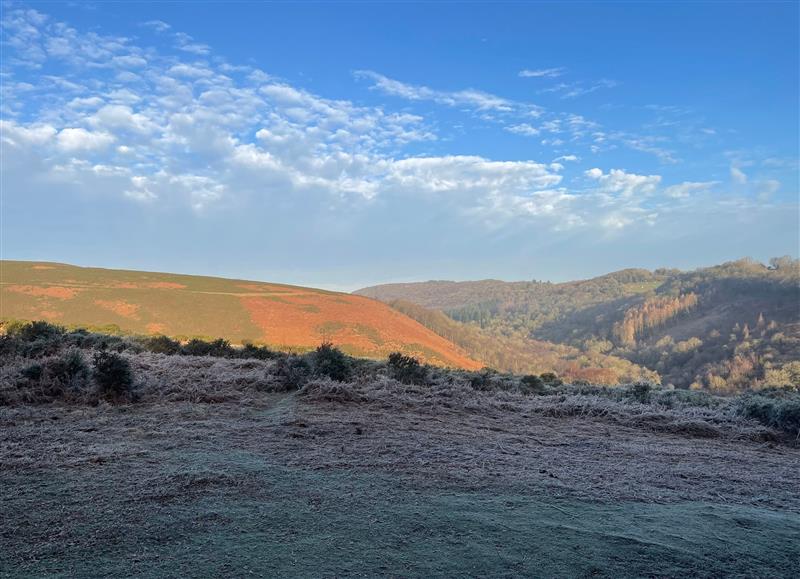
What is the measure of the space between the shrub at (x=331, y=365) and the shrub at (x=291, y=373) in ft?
0.89

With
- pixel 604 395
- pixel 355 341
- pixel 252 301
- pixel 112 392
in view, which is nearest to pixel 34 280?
pixel 252 301

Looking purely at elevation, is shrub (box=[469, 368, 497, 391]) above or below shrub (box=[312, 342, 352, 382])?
below

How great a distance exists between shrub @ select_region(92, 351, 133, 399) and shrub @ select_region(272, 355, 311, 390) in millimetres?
2788

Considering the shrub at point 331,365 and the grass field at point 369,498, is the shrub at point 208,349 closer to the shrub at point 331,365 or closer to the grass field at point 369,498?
the shrub at point 331,365

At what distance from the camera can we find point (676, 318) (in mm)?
84375

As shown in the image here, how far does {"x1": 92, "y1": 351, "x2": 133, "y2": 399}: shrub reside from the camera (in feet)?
28.3

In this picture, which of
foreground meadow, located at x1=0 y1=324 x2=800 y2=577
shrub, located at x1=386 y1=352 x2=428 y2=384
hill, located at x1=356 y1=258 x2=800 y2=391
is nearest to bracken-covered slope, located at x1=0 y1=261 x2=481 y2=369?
hill, located at x1=356 y1=258 x2=800 y2=391

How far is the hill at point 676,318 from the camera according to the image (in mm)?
45344

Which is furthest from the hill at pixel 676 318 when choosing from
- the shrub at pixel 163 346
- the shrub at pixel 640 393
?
A: the shrub at pixel 163 346

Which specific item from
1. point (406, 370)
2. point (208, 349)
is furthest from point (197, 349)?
point (406, 370)

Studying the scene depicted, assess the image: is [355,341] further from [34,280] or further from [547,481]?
[547,481]

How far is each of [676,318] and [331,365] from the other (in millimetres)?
87551

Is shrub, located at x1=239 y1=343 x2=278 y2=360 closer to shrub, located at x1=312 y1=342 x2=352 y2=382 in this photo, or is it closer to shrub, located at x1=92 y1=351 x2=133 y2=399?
shrub, located at x1=312 y1=342 x2=352 y2=382

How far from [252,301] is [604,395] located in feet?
154
